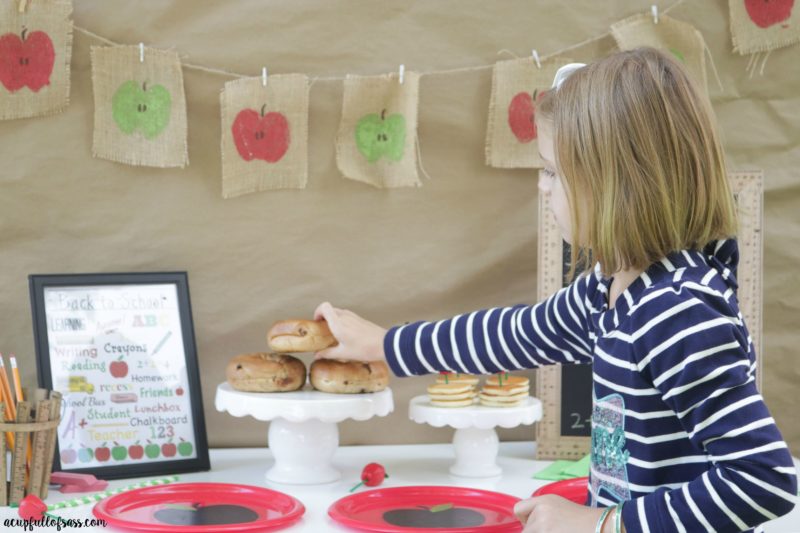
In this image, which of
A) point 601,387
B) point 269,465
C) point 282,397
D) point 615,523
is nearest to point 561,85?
point 601,387

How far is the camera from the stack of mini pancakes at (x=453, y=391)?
1364mm

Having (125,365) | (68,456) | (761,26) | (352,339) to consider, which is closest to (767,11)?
(761,26)

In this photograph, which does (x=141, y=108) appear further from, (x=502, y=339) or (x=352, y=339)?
(x=502, y=339)

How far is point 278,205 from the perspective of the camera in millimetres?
1522

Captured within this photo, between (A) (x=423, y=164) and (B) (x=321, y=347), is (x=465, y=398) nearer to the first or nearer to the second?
(B) (x=321, y=347)

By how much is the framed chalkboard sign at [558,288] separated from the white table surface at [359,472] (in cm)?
5

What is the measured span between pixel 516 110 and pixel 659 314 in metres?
0.69

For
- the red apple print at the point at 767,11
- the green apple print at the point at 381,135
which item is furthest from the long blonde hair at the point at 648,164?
the red apple print at the point at 767,11

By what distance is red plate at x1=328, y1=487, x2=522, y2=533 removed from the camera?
1095mm

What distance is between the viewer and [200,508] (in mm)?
1159

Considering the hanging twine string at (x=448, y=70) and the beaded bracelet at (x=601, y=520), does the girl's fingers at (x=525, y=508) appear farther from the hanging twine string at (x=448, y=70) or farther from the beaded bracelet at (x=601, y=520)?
the hanging twine string at (x=448, y=70)

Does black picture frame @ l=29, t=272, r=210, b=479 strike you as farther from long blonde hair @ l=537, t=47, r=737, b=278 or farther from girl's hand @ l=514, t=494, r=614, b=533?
long blonde hair @ l=537, t=47, r=737, b=278

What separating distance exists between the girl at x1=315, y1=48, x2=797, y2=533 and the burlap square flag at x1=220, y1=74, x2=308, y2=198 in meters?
0.56

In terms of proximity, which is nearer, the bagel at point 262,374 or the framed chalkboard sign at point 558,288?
the bagel at point 262,374
